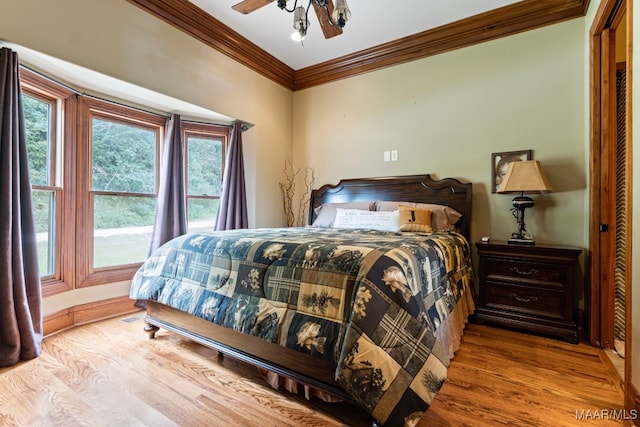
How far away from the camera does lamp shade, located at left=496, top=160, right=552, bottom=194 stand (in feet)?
7.90

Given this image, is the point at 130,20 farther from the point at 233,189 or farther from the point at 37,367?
the point at 37,367

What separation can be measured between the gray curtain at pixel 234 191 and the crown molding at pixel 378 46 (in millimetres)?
858

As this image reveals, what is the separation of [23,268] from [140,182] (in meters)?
1.33

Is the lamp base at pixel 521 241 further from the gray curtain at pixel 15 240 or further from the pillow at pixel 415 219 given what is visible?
the gray curtain at pixel 15 240

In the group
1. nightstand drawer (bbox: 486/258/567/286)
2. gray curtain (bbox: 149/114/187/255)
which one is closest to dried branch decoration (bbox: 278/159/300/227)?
gray curtain (bbox: 149/114/187/255)

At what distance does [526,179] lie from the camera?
245 cm

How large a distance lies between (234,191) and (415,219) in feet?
6.87

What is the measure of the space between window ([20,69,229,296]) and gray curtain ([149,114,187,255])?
200 mm

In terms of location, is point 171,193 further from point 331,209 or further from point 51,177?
point 331,209

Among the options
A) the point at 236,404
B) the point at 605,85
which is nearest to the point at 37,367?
the point at 236,404

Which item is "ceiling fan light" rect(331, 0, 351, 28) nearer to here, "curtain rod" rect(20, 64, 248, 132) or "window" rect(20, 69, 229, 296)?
"curtain rod" rect(20, 64, 248, 132)

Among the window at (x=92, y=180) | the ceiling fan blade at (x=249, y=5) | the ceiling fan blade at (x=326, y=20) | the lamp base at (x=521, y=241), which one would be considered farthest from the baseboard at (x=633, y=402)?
the window at (x=92, y=180)

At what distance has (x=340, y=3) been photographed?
1.78m

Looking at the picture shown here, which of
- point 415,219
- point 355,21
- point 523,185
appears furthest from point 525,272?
point 355,21
